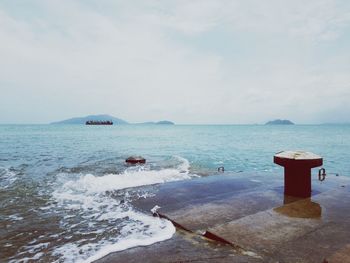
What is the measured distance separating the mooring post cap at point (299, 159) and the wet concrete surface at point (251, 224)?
2.87 ft

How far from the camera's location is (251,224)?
16.3 ft

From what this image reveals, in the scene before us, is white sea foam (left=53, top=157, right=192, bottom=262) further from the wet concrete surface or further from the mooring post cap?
the mooring post cap

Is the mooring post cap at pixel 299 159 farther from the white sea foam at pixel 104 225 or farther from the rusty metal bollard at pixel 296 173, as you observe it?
the white sea foam at pixel 104 225

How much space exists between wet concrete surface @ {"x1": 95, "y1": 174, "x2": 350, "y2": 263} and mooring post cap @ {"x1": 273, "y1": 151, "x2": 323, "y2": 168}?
876 mm

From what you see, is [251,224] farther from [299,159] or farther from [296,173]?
[296,173]

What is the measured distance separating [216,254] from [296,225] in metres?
1.92

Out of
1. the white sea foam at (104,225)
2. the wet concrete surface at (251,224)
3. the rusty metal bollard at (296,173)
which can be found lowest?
the white sea foam at (104,225)

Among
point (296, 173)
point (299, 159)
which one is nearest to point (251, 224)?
point (299, 159)

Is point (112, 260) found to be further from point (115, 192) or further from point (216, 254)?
point (115, 192)

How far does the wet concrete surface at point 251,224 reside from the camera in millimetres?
3898

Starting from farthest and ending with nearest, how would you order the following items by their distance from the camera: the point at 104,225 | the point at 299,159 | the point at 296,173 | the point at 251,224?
the point at 296,173, the point at 299,159, the point at 104,225, the point at 251,224

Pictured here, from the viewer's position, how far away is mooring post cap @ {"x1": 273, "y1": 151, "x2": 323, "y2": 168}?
682cm

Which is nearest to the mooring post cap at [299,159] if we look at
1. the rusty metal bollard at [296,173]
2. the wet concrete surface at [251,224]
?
the rusty metal bollard at [296,173]

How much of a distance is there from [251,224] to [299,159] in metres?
2.78
